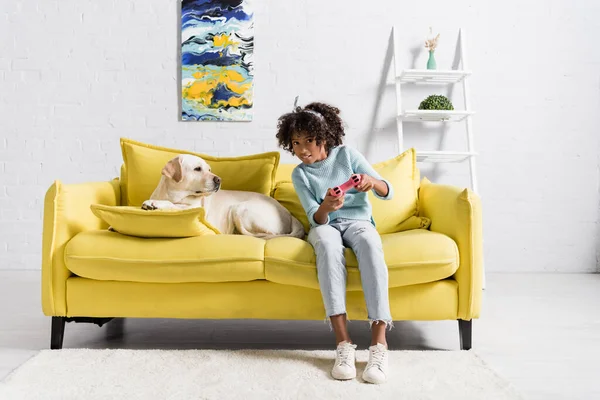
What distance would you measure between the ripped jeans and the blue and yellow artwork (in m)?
2.01

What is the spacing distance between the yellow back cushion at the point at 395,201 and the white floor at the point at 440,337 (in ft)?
1.51

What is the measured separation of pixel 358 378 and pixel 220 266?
607mm

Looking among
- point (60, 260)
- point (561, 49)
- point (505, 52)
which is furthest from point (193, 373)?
point (561, 49)

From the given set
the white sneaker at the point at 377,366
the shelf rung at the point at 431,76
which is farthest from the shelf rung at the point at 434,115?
the white sneaker at the point at 377,366

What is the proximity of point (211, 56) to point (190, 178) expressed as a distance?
5.32ft

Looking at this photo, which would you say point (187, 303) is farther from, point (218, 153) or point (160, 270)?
point (218, 153)

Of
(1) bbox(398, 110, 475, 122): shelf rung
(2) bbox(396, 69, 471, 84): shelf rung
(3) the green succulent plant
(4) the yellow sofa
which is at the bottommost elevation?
(4) the yellow sofa

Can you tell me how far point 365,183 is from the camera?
202cm

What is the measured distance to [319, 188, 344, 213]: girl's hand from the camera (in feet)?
6.48

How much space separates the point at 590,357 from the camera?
6.64 feet

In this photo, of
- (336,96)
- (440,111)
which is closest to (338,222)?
(440,111)

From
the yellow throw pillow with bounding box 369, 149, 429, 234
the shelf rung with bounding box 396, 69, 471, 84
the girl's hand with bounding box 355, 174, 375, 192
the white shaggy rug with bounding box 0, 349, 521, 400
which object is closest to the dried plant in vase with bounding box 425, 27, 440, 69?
the shelf rung with bounding box 396, 69, 471, 84

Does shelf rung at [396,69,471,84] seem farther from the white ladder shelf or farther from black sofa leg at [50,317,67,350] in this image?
black sofa leg at [50,317,67,350]

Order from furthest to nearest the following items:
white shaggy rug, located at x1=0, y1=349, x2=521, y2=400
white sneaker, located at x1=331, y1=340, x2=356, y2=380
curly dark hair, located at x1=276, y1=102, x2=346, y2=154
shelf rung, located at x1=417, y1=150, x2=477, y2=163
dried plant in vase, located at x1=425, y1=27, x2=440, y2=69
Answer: dried plant in vase, located at x1=425, y1=27, x2=440, y2=69, shelf rung, located at x1=417, y1=150, x2=477, y2=163, curly dark hair, located at x1=276, y1=102, x2=346, y2=154, white sneaker, located at x1=331, y1=340, x2=356, y2=380, white shaggy rug, located at x1=0, y1=349, x2=521, y2=400
